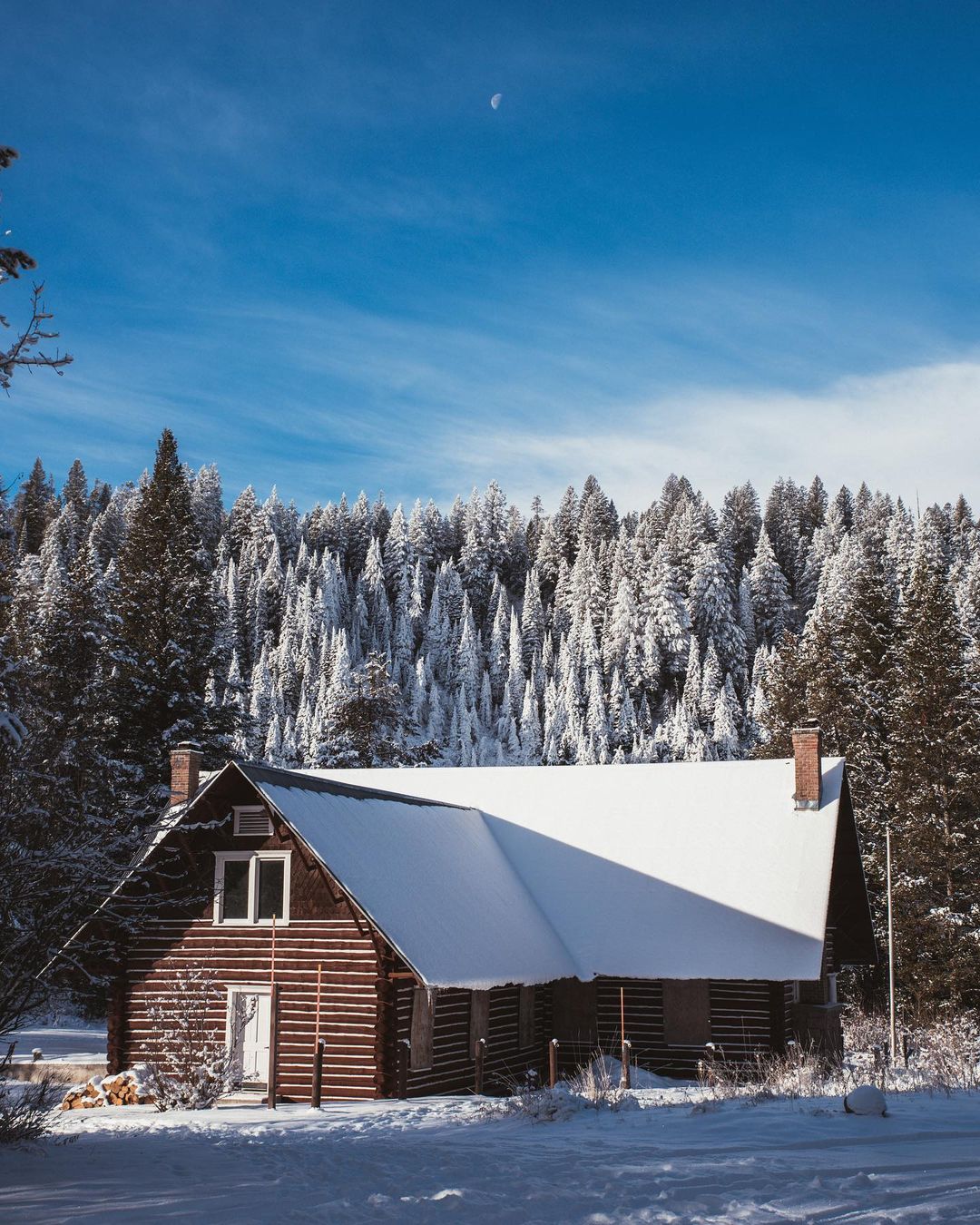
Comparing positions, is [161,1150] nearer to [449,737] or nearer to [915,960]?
[915,960]

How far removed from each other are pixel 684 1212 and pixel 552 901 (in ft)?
65.8

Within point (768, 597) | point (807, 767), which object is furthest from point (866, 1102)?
point (768, 597)

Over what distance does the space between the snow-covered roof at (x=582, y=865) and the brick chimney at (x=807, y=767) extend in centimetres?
40

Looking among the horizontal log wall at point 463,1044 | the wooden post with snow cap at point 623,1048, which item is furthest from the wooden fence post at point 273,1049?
the wooden post with snow cap at point 623,1048

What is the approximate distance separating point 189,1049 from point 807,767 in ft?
55.8

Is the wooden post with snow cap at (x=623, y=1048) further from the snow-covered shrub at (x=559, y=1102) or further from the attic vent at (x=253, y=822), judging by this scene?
the attic vent at (x=253, y=822)

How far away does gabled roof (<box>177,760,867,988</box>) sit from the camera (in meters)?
24.6

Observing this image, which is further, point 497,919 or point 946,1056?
point 497,919

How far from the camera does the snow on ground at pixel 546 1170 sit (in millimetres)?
10766

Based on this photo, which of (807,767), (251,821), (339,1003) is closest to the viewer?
(339,1003)

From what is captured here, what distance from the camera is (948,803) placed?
41.1 meters

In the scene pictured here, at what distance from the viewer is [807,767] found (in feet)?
Result: 103

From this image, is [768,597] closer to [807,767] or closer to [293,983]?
[807,767]

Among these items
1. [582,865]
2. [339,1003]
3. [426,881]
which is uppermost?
[582,865]
